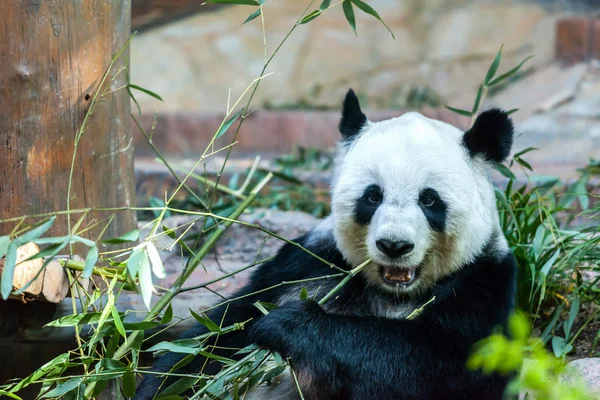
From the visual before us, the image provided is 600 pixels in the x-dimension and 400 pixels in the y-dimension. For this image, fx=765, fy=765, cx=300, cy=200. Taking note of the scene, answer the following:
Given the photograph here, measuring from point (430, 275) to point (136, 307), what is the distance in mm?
1632

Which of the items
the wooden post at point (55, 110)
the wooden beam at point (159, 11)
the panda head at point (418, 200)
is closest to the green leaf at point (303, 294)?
the panda head at point (418, 200)

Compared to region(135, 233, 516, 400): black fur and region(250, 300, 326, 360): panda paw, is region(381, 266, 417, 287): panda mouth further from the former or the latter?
region(250, 300, 326, 360): panda paw

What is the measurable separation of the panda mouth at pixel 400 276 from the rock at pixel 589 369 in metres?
0.89

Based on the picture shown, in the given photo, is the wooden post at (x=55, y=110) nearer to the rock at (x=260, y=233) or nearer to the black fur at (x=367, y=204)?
the black fur at (x=367, y=204)

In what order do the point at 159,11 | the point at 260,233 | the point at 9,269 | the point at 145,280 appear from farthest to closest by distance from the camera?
the point at 159,11
the point at 260,233
the point at 145,280
the point at 9,269

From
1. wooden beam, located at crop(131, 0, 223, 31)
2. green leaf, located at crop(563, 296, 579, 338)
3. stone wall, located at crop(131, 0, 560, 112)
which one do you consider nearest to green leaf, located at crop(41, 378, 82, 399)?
green leaf, located at crop(563, 296, 579, 338)

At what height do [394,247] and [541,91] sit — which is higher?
[541,91]

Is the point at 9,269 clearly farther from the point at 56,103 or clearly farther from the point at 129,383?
the point at 56,103

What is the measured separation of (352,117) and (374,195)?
518 millimetres

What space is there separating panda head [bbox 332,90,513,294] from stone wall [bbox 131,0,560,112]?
10.8m

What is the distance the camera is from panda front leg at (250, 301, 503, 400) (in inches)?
122

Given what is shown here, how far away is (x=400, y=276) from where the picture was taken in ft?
11.0

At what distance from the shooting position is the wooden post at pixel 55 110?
359cm

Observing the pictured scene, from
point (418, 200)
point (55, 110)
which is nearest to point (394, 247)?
point (418, 200)
